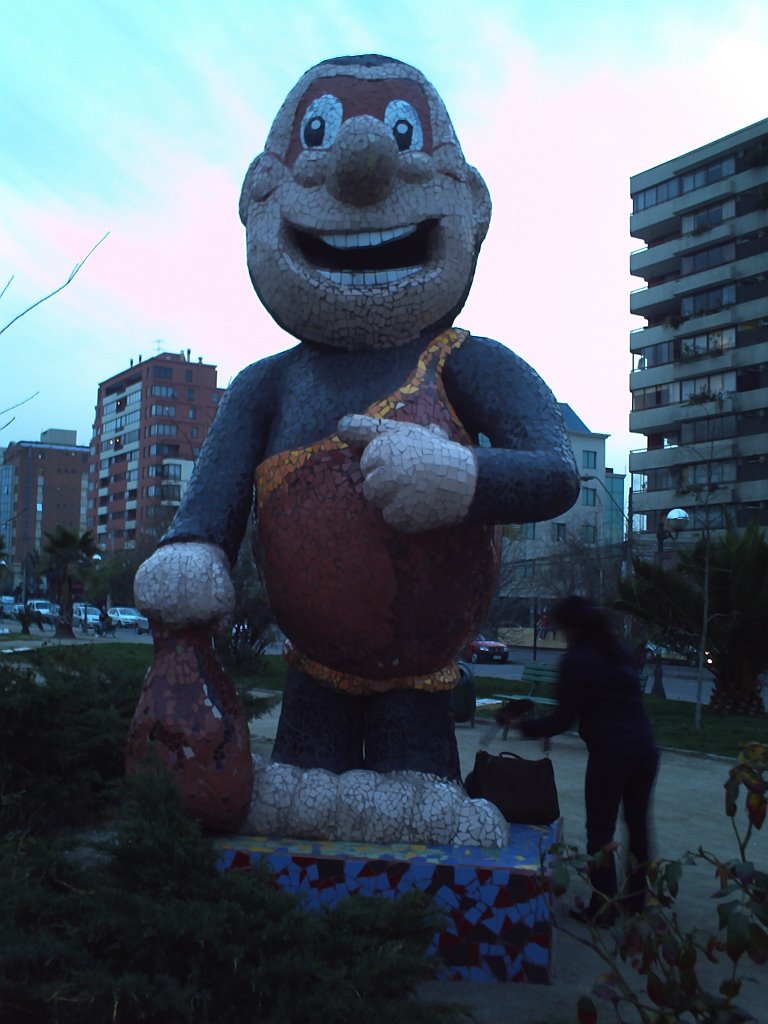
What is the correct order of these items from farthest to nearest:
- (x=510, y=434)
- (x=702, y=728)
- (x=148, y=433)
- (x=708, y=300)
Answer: (x=148, y=433)
(x=708, y=300)
(x=702, y=728)
(x=510, y=434)

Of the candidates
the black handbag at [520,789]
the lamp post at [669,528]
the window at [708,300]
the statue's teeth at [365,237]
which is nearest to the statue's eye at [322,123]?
the statue's teeth at [365,237]

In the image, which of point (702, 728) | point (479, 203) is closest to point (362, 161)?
point (479, 203)

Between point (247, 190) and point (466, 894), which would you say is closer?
point (466, 894)

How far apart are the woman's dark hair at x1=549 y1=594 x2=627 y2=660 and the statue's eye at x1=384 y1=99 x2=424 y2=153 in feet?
5.60

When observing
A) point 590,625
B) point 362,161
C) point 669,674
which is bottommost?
point 669,674

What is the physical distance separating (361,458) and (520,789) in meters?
1.44

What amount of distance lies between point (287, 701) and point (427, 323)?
1441mm

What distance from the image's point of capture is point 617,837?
15.3 feet

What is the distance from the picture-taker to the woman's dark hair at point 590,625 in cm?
359

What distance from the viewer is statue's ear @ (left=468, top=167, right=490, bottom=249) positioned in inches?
140

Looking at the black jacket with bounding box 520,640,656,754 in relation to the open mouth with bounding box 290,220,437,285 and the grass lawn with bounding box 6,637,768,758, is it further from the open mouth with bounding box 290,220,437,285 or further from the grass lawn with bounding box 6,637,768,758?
the grass lawn with bounding box 6,637,768,758

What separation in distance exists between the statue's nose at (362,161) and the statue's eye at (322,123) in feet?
0.50

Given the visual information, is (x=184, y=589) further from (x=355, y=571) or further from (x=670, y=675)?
(x=670, y=675)

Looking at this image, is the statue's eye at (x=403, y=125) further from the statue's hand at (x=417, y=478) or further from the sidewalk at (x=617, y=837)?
the sidewalk at (x=617, y=837)
